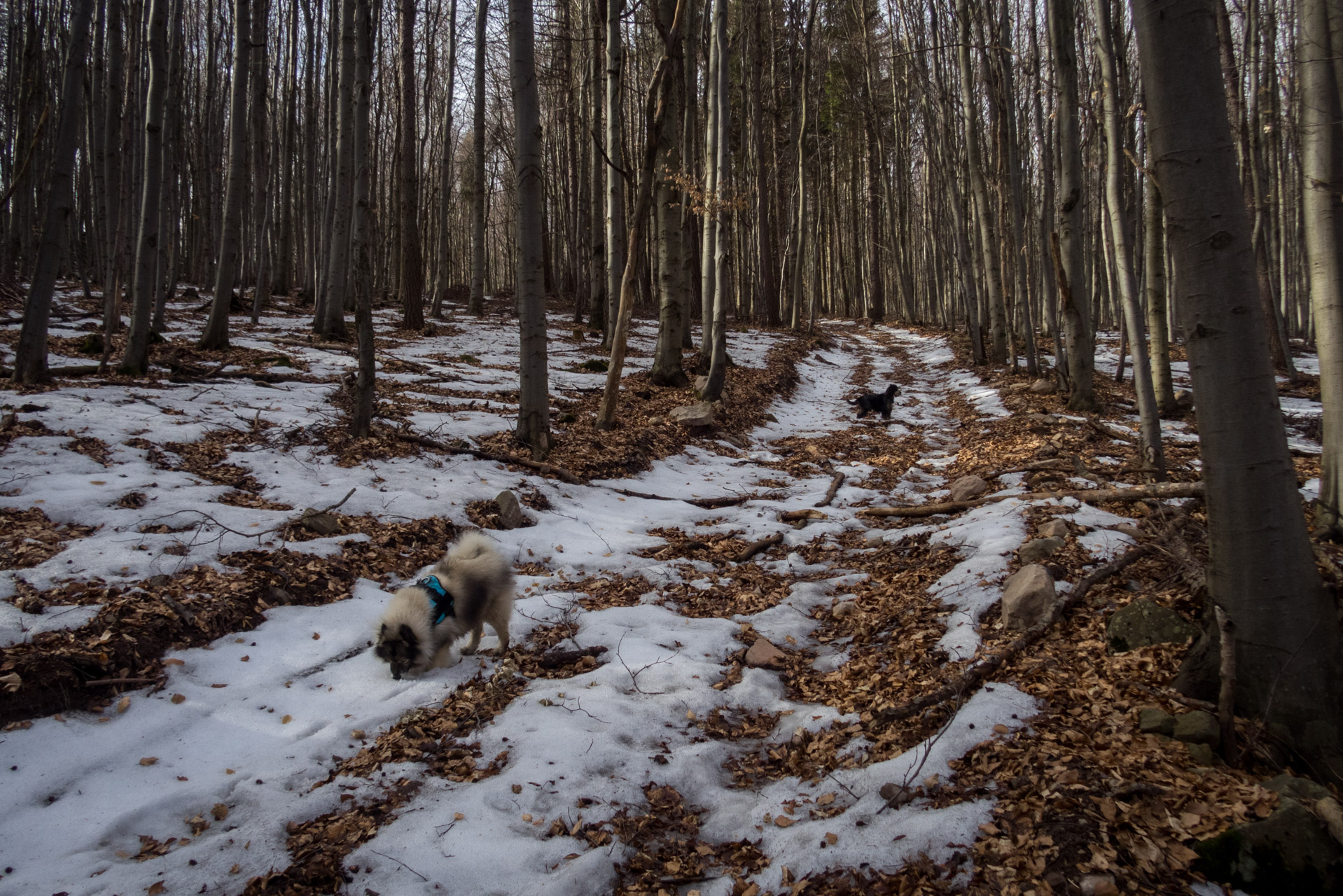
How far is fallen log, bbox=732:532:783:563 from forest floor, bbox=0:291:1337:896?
60mm

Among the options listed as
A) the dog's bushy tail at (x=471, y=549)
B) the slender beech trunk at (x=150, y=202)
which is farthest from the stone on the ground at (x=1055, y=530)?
the slender beech trunk at (x=150, y=202)

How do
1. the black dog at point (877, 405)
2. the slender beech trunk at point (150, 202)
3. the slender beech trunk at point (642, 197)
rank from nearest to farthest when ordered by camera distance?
the slender beech trunk at point (642, 197) → the slender beech trunk at point (150, 202) → the black dog at point (877, 405)

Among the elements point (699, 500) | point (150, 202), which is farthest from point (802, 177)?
point (150, 202)

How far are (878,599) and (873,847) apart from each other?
267 cm

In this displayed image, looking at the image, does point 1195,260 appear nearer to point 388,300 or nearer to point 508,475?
point 508,475

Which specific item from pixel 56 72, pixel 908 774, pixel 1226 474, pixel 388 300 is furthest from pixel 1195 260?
pixel 56 72

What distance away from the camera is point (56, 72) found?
20.1 meters

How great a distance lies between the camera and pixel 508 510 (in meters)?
Answer: 6.72

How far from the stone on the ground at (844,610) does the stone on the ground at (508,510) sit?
3.15 meters

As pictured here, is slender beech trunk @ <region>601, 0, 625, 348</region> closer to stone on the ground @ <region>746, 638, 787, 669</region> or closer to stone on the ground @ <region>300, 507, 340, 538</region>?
stone on the ground @ <region>300, 507, 340, 538</region>

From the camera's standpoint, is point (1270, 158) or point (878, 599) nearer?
point (878, 599)

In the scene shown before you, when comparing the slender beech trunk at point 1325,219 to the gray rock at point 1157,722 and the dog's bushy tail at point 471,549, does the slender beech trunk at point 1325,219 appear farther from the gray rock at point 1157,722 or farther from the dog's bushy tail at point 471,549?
the dog's bushy tail at point 471,549

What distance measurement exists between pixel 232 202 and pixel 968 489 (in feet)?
39.2

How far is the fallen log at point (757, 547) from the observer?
6527 mm
